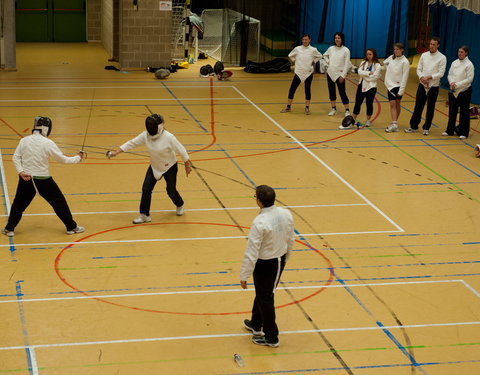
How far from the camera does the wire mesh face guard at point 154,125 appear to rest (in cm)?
1092

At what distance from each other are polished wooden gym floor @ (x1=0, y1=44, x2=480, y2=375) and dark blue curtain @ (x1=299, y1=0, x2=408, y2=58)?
7.38 meters

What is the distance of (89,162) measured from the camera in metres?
14.3

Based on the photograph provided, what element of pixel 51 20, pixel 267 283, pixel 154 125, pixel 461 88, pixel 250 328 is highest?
pixel 51 20

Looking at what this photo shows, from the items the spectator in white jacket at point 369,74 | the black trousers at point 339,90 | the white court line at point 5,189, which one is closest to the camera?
the white court line at point 5,189

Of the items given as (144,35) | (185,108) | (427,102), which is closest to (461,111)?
(427,102)

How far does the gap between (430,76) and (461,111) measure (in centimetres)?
96

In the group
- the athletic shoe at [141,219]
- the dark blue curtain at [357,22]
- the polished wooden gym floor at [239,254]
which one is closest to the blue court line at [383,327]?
the polished wooden gym floor at [239,254]

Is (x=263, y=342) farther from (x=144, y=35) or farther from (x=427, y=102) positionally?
(x=144, y=35)

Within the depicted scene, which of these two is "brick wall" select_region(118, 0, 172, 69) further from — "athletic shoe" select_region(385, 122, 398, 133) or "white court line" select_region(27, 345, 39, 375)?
"white court line" select_region(27, 345, 39, 375)

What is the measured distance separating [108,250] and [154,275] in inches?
39.7

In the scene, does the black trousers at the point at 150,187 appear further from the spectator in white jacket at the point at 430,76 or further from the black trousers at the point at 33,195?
the spectator in white jacket at the point at 430,76

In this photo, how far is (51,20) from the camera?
27.9 m

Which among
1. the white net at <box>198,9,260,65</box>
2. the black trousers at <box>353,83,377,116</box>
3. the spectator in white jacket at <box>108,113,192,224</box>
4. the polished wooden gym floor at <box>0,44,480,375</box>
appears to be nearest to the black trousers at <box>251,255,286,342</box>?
the polished wooden gym floor at <box>0,44,480,375</box>

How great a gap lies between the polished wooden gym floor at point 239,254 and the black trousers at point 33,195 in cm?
28
